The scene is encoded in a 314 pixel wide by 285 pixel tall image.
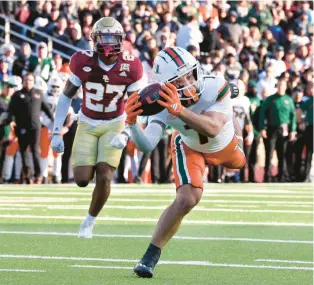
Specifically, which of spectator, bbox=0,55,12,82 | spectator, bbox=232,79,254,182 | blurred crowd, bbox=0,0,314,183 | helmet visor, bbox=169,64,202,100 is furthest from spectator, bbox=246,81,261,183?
helmet visor, bbox=169,64,202,100

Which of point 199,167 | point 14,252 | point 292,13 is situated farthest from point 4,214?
point 292,13

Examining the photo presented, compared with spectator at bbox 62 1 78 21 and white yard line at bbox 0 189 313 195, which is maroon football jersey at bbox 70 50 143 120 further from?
spectator at bbox 62 1 78 21

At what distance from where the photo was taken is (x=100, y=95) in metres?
8.83

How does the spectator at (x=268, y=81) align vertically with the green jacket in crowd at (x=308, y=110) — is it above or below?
above

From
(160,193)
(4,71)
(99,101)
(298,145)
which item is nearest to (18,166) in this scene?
(4,71)

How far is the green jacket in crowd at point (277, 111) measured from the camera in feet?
52.0

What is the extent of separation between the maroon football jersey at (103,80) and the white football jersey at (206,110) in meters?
2.05

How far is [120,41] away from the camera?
8688mm

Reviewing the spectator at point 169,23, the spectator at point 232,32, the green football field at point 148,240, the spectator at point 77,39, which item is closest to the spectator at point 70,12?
the spectator at point 77,39

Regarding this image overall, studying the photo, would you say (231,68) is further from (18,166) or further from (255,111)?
(18,166)

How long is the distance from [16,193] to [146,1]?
739 centimetres

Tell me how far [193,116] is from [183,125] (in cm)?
50

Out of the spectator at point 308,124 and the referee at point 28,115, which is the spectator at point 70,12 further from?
the spectator at point 308,124

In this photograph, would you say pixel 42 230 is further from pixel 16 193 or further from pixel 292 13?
pixel 292 13
